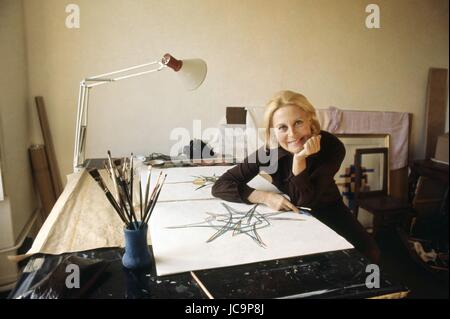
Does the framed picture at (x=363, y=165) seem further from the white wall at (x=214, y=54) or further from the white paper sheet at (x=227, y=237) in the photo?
the white paper sheet at (x=227, y=237)

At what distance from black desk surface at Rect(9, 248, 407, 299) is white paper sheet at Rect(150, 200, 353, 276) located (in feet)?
0.11

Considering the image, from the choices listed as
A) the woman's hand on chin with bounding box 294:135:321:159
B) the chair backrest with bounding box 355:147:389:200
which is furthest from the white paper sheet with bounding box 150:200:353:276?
the chair backrest with bounding box 355:147:389:200

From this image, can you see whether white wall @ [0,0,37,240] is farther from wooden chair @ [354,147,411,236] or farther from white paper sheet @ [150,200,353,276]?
wooden chair @ [354,147,411,236]

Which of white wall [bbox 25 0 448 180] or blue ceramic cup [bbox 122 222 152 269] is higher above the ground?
white wall [bbox 25 0 448 180]

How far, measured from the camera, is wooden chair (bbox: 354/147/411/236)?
2.19 metres

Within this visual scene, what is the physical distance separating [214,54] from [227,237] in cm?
157

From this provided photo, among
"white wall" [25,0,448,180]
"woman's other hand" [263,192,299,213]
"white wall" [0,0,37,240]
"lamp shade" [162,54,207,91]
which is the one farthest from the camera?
"white wall" [25,0,448,180]

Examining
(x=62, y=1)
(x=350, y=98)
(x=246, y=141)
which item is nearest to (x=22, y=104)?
(x=62, y=1)

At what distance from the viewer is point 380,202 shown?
7.39 ft

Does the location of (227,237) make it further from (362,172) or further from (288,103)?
(362,172)

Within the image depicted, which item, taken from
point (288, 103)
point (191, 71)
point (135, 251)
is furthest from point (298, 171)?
point (135, 251)
